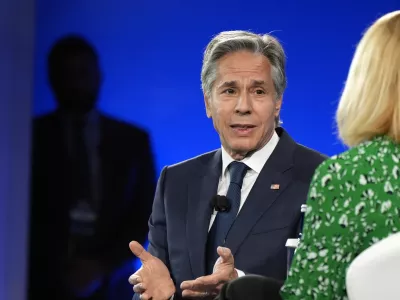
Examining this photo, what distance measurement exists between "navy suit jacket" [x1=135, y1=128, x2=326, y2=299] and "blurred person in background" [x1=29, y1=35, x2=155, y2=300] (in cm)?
118

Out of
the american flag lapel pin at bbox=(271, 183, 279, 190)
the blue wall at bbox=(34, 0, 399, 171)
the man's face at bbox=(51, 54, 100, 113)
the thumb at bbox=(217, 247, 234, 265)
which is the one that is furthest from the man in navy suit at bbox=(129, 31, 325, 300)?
the man's face at bbox=(51, 54, 100, 113)

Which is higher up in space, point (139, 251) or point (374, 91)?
point (374, 91)

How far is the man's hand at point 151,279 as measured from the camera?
2.36 meters

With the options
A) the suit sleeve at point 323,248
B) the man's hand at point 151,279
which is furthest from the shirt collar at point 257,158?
the suit sleeve at point 323,248

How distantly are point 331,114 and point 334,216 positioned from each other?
5.99ft

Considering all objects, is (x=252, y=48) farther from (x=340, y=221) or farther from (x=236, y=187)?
(x=340, y=221)

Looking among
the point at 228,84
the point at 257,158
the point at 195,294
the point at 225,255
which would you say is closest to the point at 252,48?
the point at 228,84

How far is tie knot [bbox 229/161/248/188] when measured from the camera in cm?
255

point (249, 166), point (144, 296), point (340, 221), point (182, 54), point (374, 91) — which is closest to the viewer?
point (340, 221)

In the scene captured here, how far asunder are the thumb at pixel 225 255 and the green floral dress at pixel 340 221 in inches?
25.4

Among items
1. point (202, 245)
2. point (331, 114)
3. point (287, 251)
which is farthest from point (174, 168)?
point (331, 114)

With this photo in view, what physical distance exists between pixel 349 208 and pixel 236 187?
101cm

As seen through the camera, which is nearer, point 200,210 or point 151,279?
point 151,279

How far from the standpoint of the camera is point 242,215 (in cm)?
248
